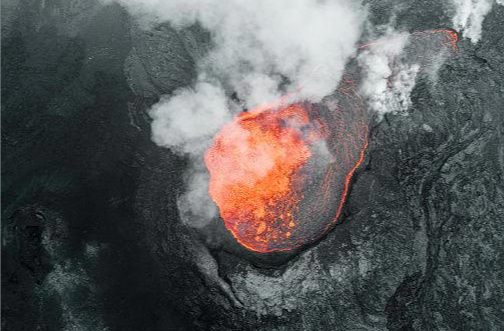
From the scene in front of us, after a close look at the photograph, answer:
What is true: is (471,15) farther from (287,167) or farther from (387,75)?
(287,167)

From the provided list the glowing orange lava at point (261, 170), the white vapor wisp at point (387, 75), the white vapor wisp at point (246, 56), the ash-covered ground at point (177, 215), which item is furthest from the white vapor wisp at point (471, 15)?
the glowing orange lava at point (261, 170)

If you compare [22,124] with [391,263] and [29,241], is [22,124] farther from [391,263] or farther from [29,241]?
[391,263]

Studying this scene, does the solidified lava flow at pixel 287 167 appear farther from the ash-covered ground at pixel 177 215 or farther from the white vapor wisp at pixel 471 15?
the white vapor wisp at pixel 471 15

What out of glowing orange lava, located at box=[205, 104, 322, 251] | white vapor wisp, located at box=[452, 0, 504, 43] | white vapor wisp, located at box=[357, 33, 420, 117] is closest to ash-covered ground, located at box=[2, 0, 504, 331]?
white vapor wisp, located at box=[357, 33, 420, 117]

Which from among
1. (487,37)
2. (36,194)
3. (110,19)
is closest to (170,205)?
(36,194)

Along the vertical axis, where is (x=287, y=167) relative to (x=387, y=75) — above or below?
below

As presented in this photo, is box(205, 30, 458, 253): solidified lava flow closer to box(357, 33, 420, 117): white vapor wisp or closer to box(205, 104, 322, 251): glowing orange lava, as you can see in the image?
box(205, 104, 322, 251): glowing orange lava

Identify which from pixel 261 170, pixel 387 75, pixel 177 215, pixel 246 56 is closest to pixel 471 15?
pixel 387 75

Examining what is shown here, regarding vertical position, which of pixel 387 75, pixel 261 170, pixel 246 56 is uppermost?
pixel 246 56
